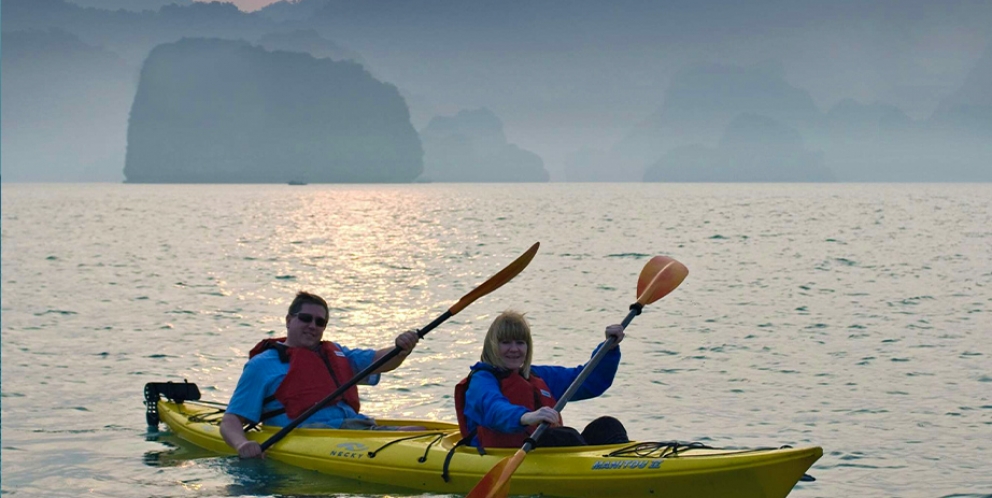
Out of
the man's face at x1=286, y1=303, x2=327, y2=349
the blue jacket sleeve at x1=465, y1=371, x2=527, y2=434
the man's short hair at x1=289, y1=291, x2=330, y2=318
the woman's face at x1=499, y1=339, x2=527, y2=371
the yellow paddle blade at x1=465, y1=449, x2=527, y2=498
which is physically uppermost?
the man's short hair at x1=289, y1=291, x2=330, y2=318

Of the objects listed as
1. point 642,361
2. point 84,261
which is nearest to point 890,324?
point 642,361

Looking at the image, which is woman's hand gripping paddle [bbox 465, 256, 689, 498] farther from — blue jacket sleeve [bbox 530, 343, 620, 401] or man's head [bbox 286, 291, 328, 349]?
man's head [bbox 286, 291, 328, 349]

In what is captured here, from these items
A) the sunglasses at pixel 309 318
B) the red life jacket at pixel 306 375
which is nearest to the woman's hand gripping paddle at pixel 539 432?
the red life jacket at pixel 306 375

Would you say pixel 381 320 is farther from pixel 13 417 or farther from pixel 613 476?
pixel 613 476

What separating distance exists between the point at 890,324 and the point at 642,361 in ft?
18.1

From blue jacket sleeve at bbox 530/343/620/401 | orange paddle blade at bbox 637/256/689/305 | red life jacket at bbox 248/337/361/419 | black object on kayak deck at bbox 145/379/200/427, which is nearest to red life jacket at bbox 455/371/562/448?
blue jacket sleeve at bbox 530/343/620/401

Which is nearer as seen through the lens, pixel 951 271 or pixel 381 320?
pixel 381 320

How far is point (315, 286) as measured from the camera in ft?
81.1

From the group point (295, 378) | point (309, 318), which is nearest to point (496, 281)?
point (309, 318)

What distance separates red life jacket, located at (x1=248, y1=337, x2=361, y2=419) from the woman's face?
5.91 feet

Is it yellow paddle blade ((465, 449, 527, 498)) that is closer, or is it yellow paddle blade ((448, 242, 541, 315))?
yellow paddle blade ((465, 449, 527, 498))

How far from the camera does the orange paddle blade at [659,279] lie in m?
8.80

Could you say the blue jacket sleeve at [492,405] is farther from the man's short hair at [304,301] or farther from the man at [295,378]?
the man's short hair at [304,301]

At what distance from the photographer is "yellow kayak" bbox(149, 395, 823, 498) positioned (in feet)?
21.5
